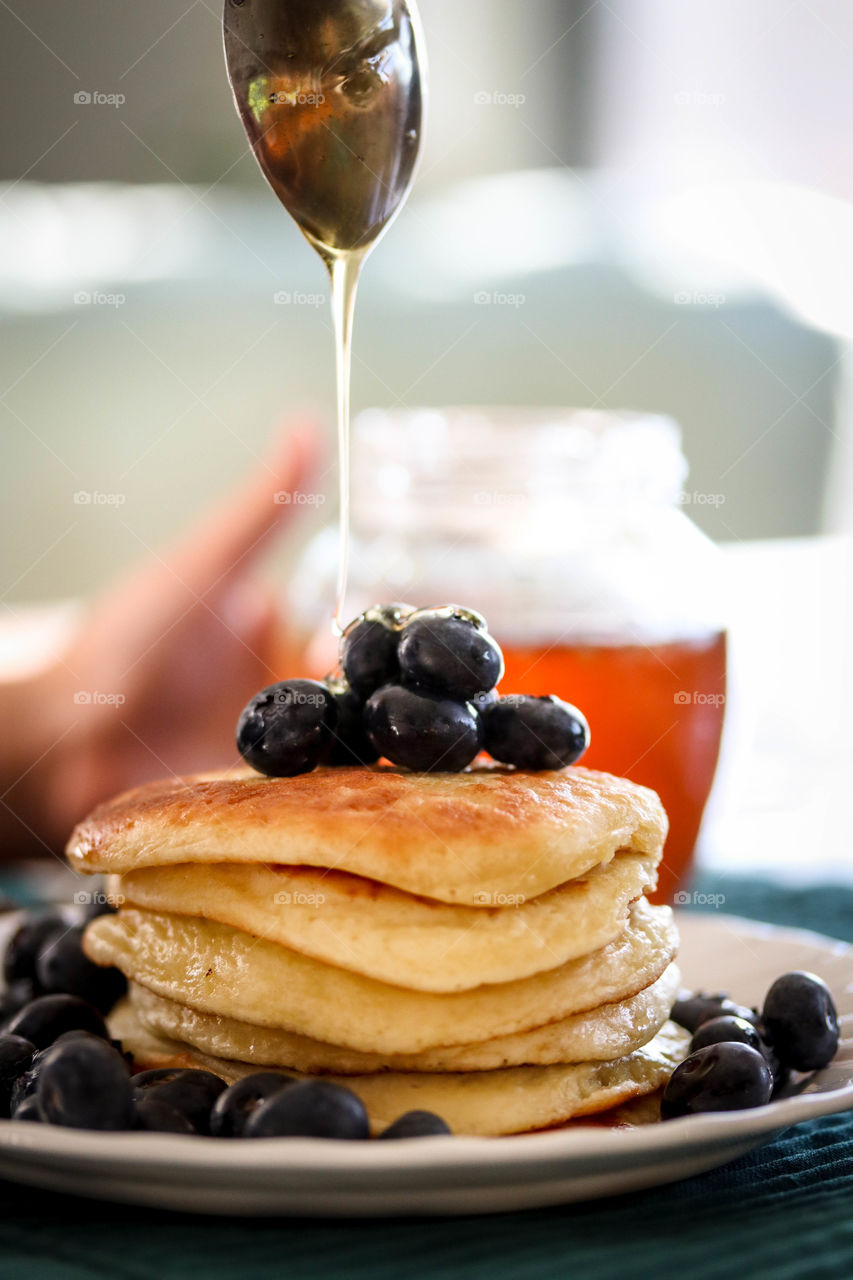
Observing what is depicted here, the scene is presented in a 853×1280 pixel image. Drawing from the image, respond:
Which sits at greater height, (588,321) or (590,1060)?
(588,321)

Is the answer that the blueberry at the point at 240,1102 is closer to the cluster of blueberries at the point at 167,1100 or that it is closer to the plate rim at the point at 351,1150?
the cluster of blueberries at the point at 167,1100

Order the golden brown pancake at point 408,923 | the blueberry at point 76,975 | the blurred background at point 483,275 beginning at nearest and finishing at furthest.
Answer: the golden brown pancake at point 408,923, the blueberry at point 76,975, the blurred background at point 483,275

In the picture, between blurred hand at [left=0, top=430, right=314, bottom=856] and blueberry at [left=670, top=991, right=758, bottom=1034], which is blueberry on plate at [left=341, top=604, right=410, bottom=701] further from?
blurred hand at [left=0, top=430, right=314, bottom=856]

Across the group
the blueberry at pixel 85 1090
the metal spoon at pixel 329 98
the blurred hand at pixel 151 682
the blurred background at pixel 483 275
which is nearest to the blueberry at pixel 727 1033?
the blueberry at pixel 85 1090

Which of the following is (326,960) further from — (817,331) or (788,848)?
(817,331)

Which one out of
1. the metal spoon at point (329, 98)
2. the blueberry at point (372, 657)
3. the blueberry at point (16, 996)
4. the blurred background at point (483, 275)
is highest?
the blurred background at point (483, 275)

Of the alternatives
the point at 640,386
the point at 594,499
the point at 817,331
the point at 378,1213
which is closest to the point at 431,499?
the point at 594,499

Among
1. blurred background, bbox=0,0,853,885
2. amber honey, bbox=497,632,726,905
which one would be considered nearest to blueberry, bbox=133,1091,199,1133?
amber honey, bbox=497,632,726,905
